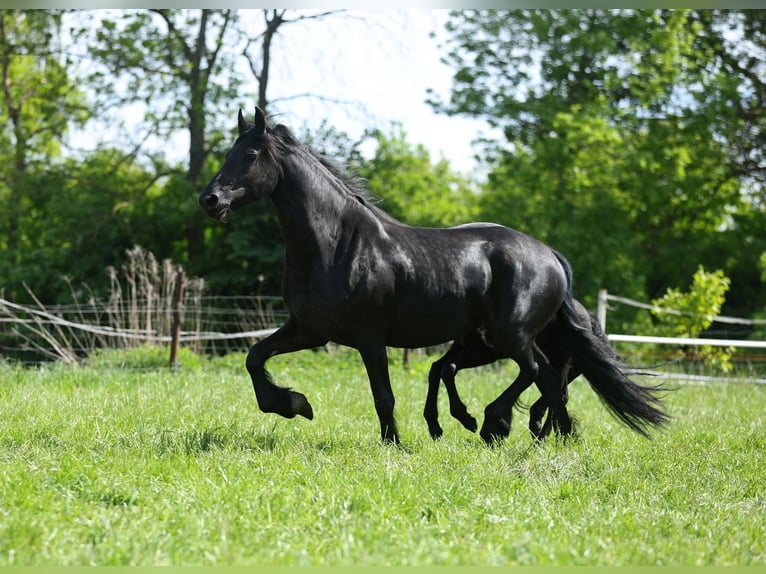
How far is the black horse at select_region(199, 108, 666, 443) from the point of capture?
6184 mm

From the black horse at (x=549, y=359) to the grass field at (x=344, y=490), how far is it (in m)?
0.19

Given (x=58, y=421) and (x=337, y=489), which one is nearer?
(x=337, y=489)

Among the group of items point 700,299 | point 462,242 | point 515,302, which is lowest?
point 700,299

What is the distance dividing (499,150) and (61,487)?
25.3 meters

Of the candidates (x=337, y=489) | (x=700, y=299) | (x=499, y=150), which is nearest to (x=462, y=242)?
(x=337, y=489)

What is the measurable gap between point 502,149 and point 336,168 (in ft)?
74.3

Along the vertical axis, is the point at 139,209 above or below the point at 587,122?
below

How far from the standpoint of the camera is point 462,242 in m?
6.77

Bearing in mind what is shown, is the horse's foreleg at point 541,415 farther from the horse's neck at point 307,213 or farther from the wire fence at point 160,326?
the wire fence at point 160,326

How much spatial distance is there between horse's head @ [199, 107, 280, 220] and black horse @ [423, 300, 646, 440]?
2.10 metres

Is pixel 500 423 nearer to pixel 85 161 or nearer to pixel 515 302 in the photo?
pixel 515 302

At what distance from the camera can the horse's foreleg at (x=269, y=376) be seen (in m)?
6.18

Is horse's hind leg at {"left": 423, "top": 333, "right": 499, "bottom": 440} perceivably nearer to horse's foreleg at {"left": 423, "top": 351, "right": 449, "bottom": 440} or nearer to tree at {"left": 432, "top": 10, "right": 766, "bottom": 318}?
horse's foreleg at {"left": 423, "top": 351, "right": 449, "bottom": 440}

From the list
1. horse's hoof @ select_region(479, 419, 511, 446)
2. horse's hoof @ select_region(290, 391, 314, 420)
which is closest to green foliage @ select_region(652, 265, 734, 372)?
horse's hoof @ select_region(479, 419, 511, 446)
